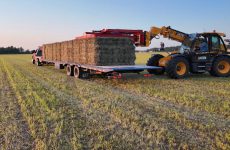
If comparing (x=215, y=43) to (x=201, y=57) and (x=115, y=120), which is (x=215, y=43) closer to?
(x=201, y=57)

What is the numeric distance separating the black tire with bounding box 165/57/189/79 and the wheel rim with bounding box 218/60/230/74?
1.99 meters

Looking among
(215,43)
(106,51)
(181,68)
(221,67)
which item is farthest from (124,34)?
(221,67)

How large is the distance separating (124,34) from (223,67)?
5.35 m

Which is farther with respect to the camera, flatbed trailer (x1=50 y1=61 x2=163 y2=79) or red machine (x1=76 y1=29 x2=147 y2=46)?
red machine (x1=76 y1=29 x2=147 y2=46)

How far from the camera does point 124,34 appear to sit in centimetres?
1455

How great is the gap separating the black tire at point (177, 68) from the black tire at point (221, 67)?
1.59 meters

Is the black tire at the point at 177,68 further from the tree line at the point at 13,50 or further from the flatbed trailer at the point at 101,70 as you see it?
the tree line at the point at 13,50

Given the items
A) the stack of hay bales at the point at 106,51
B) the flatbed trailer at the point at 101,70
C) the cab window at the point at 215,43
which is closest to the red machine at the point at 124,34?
the stack of hay bales at the point at 106,51

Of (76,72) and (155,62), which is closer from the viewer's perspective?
(76,72)

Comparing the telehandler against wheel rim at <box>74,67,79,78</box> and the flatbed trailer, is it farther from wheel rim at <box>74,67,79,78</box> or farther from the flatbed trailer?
wheel rim at <box>74,67,79,78</box>

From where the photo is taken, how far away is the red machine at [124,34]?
46.7 feet

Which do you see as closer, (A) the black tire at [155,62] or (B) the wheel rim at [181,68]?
(B) the wheel rim at [181,68]

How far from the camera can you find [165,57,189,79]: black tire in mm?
14039

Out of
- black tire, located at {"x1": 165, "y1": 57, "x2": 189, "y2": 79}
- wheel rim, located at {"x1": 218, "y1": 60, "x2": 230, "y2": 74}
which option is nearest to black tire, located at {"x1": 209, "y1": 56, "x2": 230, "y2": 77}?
wheel rim, located at {"x1": 218, "y1": 60, "x2": 230, "y2": 74}
